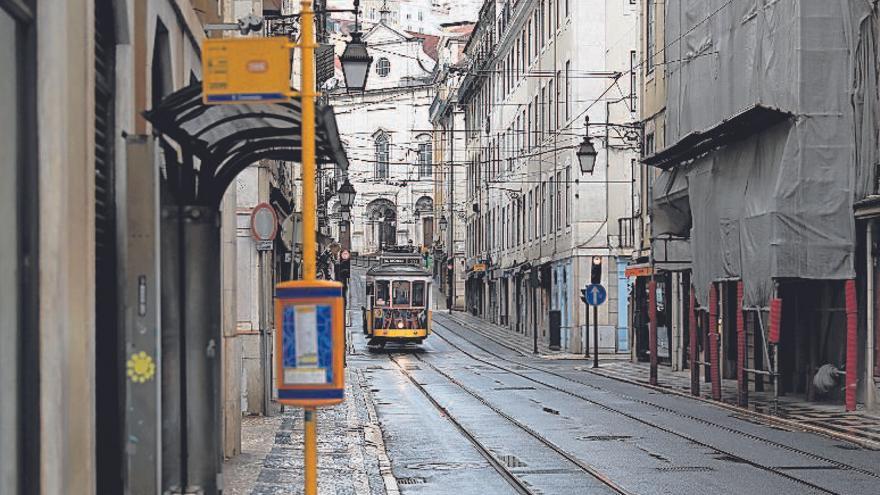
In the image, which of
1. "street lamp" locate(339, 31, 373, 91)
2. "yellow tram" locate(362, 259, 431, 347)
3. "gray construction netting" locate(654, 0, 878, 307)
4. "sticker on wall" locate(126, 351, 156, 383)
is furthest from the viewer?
"yellow tram" locate(362, 259, 431, 347)

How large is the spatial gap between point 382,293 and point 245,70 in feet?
150

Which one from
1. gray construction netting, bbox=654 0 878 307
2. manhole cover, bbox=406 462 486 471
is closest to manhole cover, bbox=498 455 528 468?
manhole cover, bbox=406 462 486 471

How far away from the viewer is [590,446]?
766 inches

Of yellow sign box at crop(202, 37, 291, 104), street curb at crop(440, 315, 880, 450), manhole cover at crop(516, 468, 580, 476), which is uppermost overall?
yellow sign box at crop(202, 37, 291, 104)

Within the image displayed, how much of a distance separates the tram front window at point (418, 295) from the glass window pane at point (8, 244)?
46884 mm

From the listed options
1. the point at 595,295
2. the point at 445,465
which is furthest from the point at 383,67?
the point at 445,465

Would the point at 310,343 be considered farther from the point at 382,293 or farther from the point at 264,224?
the point at 382,293

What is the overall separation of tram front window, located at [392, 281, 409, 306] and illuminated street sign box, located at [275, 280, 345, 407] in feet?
→ 151

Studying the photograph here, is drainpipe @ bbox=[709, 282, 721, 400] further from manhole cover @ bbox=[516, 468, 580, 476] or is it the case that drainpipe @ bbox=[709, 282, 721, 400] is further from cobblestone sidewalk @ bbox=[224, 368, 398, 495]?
manhole cover @ bbox=[516, 468, 580, 476]

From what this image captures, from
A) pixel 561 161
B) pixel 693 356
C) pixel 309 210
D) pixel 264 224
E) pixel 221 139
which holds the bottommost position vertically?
pixel 693 356

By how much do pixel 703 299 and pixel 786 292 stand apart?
2.24 m

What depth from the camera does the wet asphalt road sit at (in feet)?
51.1

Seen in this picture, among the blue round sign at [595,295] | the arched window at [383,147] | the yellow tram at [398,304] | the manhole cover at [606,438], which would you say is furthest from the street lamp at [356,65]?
the arched window at [383,147]

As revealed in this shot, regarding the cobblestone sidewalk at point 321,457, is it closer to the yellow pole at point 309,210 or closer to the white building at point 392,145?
the yellow pole at point 309,210
